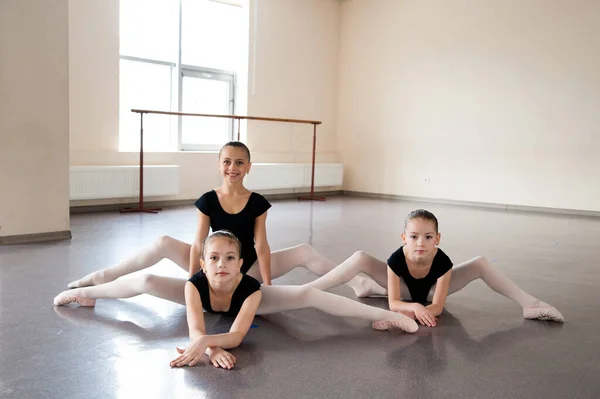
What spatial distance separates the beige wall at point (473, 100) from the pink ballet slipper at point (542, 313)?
5.20 meters

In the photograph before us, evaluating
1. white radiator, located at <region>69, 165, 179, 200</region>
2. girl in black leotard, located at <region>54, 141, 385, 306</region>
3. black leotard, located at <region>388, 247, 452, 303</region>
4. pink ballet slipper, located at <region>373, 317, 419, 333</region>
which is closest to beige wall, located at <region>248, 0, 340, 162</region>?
white radiator, located at <region>69, 165, 179, 200</region>

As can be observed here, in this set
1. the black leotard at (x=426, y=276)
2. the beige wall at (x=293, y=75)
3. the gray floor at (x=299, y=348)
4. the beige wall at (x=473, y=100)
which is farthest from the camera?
the beige wall at (x=293, y=75)

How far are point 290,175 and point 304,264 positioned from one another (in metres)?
5.62

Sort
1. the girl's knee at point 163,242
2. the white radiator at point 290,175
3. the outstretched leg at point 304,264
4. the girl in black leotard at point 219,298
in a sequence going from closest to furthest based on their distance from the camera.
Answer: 1. the girl in black leotard at point 219,298
2. the girl's knee at point 163,242
3. the outstretched leg at point 304,264
4. the white radiator at point 290,175

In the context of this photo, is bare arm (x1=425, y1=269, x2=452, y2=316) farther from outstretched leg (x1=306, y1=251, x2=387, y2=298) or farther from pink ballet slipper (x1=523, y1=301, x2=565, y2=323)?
pink ballet slipper (x1=523, y1=301, x2=565, y2=323)

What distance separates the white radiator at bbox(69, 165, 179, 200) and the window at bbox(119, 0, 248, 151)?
438 millimetres

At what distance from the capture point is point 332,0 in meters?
9.44

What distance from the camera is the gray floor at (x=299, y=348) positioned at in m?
1.87

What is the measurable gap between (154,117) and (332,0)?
12.3 ft

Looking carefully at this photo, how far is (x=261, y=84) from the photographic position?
27.5ft

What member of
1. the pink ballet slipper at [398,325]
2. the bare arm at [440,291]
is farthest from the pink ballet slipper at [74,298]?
the bare arm at [440,291]

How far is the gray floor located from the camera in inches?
73.6

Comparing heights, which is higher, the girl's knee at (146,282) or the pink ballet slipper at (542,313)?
the girl's knee at (146,282)

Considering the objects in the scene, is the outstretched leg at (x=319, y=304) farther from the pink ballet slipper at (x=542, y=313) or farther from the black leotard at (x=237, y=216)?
the pink ballet slipper at (x=542, y=313)
